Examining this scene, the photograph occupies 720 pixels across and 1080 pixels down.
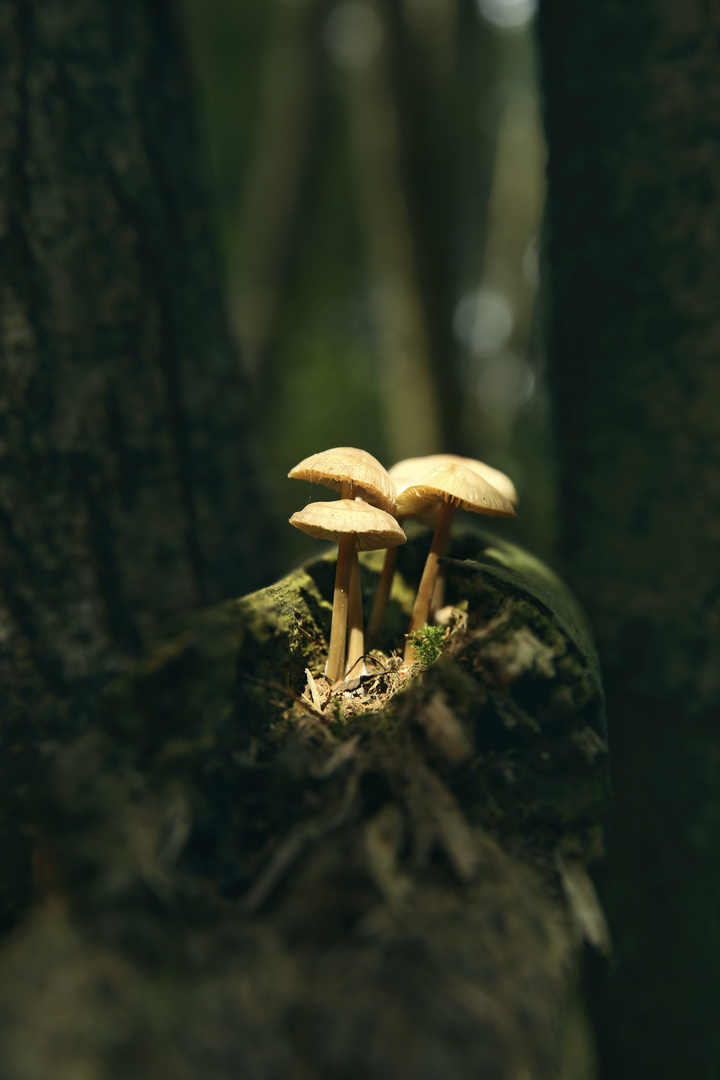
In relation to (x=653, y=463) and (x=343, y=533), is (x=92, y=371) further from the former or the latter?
(x=653, y=463)

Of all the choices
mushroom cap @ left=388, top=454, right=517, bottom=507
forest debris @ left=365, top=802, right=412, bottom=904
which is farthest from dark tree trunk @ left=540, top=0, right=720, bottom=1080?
forest debris @ left=365, top=802, right=412, bottom=904

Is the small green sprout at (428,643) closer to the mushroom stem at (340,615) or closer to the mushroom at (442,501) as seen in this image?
the mushroom at (442,501)

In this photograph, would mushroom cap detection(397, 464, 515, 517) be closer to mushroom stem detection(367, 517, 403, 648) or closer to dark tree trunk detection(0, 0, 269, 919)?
mushroom stem detection(367, 517, 403, 648)

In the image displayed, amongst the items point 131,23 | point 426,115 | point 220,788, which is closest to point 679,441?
point 220,788

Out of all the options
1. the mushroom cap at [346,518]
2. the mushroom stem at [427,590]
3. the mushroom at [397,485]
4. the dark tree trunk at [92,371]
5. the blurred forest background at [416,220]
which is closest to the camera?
the mushroom cap at [346,518]

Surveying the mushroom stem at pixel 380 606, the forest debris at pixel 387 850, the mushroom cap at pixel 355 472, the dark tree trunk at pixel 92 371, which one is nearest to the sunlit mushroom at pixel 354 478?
the mushroom cap at pixel 355 472

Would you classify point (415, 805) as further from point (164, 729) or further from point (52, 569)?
point (52, 569)
